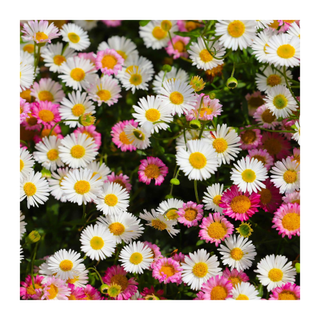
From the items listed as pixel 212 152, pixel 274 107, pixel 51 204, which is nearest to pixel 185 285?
pixel 212 152

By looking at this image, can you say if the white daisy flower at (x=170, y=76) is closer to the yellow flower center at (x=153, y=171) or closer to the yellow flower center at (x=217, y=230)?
the yellow flower center at (x=153, y=171)

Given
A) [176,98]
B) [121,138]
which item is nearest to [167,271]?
[121,138]

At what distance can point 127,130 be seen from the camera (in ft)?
4.62

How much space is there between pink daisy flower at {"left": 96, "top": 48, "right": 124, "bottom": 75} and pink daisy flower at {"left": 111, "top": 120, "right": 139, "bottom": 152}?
0.22m

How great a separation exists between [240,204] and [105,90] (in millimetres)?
693

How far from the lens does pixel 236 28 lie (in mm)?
1382

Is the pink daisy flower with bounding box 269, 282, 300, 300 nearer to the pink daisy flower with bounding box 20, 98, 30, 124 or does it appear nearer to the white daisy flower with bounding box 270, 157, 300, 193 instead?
the white daisy flower with bounding box 270, 157, 300, 193

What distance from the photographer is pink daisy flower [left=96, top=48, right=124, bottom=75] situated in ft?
4.85

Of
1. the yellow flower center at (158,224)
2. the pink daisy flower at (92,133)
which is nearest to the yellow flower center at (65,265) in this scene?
the yellow flower center at (158,224)

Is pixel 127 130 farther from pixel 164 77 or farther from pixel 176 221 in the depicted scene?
pixel 176 221

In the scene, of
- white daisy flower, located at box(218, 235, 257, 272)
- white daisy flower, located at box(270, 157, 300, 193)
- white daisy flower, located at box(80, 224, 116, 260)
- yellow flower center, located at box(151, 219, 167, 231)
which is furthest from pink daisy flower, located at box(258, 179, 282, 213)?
white daisy flower, located at box(80, 224, 116, 260)

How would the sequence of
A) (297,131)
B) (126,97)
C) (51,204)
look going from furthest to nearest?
(126,97), (51,204), (297,131)

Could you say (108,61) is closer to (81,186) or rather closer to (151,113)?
(151,113)

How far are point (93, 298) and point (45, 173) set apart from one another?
49 cm
